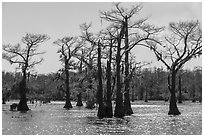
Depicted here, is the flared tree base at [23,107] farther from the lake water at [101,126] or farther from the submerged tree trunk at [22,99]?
the lake water at [101,126]

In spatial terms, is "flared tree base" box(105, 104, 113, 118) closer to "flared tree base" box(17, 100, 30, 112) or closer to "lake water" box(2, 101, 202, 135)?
"lake water" box(2, 101, 202, 135)

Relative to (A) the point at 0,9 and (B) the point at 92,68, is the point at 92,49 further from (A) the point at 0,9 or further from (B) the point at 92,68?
(A) the point at 0,9

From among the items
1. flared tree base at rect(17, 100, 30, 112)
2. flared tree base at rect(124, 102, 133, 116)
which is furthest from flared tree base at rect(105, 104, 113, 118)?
flared tree base at rect(17, 100, 30, 112)

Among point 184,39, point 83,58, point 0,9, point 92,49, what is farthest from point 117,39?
point 0,9

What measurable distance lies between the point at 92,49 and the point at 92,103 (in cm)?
1064

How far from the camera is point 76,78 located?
241ft

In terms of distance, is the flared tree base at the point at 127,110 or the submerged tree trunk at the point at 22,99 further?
the submerged tree trunk at the point at 22,99

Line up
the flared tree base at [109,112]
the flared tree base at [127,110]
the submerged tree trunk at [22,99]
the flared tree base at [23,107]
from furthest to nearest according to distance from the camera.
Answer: the submerged tree trunk at [22,99] → the flared tree base at [23,107] → the flared tree base at [127,110] → the flared tree base at [109,112]

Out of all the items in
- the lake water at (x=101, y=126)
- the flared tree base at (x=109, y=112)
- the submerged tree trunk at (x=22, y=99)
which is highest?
the submerged tree trunk at (x=22, y=99)

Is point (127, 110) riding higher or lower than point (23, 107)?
lower

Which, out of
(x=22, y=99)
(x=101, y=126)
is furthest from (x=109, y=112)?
(x=22, y=99)

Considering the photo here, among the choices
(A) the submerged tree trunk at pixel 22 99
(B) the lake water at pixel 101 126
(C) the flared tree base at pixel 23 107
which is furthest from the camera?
(A) the submerged tree trunk at pixel 22 99

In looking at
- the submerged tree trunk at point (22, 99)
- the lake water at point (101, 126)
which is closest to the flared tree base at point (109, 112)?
the lake water at point (101, 126)

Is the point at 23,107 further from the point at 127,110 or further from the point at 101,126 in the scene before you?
the point at 101,126
